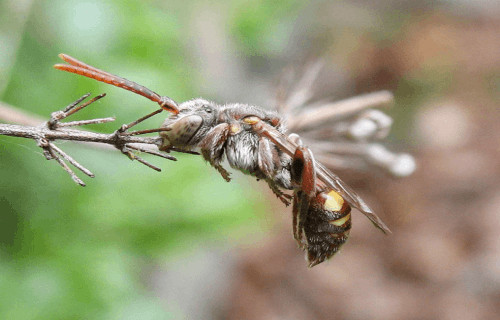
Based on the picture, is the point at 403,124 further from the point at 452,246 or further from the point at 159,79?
the point at 159,79

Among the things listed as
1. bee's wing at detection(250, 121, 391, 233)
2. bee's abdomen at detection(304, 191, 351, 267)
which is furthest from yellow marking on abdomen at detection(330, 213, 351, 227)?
bee's wing at detection(250, 121, 391, 233)

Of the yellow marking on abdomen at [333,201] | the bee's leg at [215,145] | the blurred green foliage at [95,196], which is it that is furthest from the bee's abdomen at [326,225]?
the blurred green foliage at [95,196]

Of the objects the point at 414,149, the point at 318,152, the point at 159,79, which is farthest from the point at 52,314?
the point at 414,149

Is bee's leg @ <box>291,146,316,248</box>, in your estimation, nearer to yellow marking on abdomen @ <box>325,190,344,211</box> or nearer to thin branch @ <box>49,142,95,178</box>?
yellow marking on abdomen @ <box>325,190,344,211</box>

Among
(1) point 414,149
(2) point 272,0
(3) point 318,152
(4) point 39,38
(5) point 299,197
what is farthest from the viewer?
(1) point 414,149

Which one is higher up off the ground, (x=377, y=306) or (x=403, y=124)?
(x=403, y=124)
